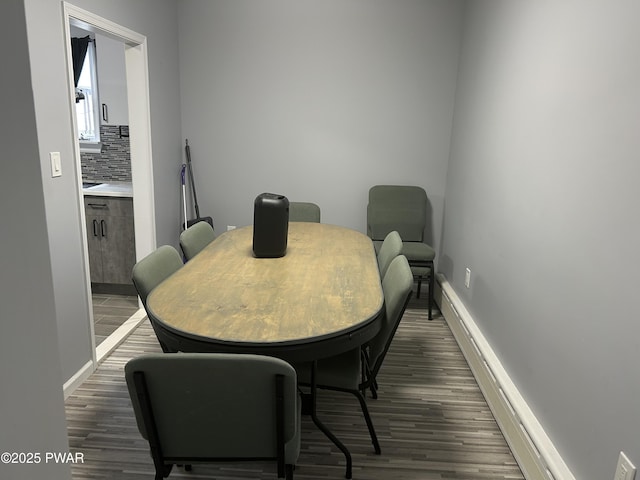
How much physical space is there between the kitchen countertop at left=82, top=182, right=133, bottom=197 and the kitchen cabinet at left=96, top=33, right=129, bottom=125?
1.85 ft

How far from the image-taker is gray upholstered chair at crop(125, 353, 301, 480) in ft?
4.25

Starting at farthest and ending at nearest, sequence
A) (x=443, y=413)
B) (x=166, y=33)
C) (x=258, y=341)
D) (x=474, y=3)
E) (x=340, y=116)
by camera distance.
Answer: (x=340, y=116) → (x=166, y=33) → (x=474, y=3) → (x=443, y=413) → (x=258, y=341)

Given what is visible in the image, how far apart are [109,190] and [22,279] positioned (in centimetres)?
296

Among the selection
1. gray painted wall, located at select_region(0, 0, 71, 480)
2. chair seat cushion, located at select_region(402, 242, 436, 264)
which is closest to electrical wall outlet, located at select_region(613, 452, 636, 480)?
gray painted wall, located at select_region(0, 0, 71, 480)

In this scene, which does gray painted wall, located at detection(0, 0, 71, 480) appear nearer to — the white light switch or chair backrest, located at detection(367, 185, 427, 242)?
the white light switch

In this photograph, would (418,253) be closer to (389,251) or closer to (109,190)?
(389,251)

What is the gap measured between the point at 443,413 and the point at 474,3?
2787mm

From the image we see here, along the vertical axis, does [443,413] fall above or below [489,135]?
below

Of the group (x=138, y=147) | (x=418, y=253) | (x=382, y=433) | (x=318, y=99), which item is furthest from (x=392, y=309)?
(x=318, y=99)

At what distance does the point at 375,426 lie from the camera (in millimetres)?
2293

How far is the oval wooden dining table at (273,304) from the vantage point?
1.56 meters

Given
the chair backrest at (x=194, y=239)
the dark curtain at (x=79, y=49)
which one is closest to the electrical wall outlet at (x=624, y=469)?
the chair backrest at (x=194, y=239)

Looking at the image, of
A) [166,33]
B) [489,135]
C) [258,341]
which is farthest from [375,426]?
[166,33]

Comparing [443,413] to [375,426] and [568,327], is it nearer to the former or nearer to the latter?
[375,426]
